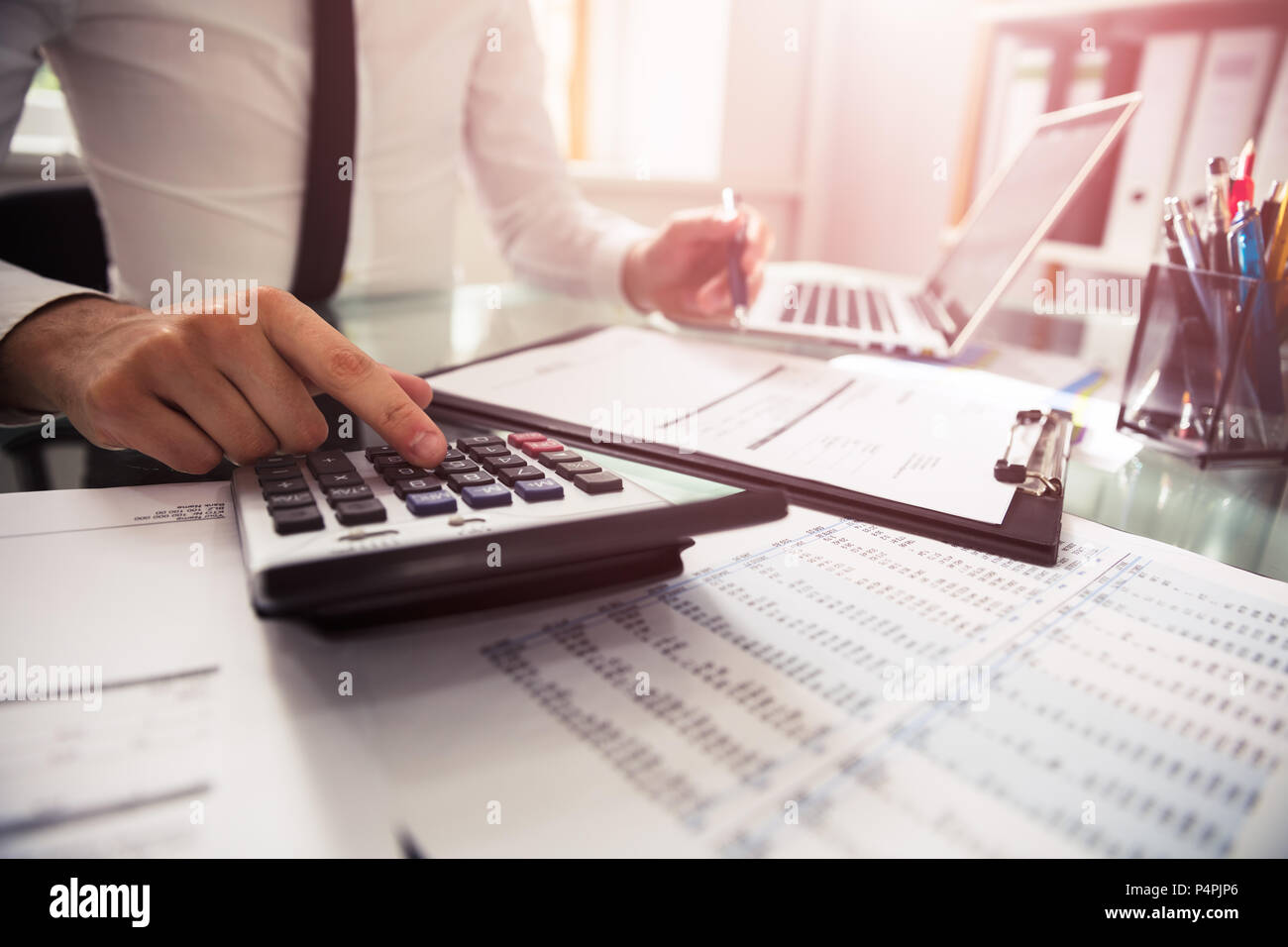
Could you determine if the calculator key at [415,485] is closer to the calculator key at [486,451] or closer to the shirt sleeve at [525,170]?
the calculator key at [486,451]

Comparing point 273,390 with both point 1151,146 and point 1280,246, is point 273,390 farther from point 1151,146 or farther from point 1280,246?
point 1151,146

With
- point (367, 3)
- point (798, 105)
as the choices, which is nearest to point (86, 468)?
point (367, 3)

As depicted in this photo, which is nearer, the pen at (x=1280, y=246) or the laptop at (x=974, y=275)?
the pen at (x=1280, y=246)

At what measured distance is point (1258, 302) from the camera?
18.3 inches

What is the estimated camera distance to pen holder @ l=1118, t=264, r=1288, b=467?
47 cm

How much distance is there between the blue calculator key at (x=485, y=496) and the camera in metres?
0.31

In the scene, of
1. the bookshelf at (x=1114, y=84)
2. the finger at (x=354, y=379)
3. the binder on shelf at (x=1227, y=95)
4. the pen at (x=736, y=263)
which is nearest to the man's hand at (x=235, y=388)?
the finger at (x=354, y=379)

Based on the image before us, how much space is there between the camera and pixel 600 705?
0.24 meters

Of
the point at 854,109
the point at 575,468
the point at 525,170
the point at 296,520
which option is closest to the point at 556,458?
the point at 575,468

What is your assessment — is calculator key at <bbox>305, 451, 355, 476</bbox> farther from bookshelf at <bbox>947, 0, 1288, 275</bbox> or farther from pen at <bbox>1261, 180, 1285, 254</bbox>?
bookshelf at <bbox>947, 0, 1288, 275</bbox>

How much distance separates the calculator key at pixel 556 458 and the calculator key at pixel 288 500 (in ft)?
0.35

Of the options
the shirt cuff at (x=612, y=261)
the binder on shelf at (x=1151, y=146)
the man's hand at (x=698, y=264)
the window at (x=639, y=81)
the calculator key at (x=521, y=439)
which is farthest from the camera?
the window at (x=639, y=81)

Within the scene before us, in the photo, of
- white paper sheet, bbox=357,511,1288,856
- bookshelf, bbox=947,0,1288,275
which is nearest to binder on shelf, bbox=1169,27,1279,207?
bookshelf, bbox=947,0,1288,275

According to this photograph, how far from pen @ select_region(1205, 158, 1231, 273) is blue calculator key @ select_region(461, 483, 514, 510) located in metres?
0.47
